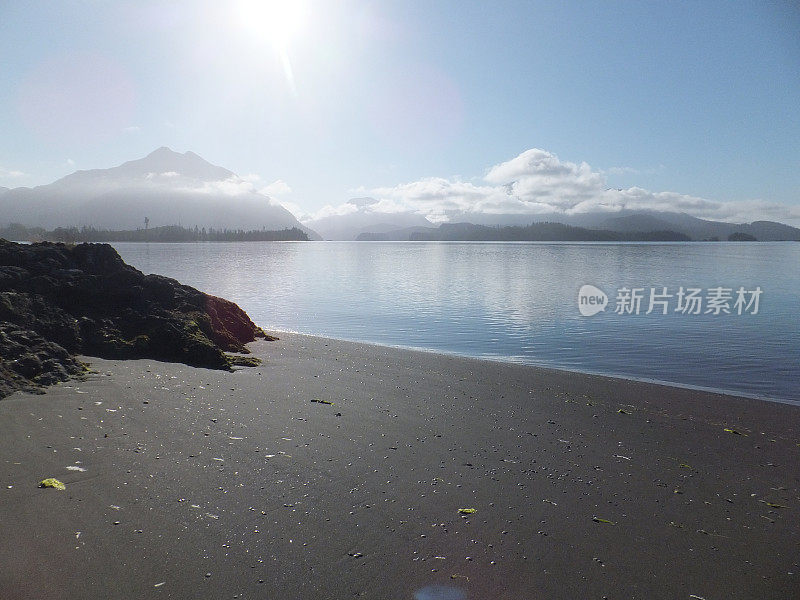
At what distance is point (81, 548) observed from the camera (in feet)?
11.5

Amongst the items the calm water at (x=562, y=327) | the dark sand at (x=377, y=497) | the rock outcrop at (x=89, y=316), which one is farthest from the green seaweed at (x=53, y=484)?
the calm water at (x=562, y=327)

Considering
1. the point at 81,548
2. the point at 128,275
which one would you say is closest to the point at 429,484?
the point at 81,548

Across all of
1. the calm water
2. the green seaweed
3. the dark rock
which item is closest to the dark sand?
the green seaweed

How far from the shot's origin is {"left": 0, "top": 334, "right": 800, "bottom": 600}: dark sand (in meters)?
3.45

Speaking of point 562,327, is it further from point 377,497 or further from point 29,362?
point 29,362

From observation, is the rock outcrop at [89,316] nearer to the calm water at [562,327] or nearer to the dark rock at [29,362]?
the dark rock at [29,362]

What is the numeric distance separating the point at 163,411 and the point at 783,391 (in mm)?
11574

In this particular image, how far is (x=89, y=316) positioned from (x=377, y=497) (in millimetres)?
7586

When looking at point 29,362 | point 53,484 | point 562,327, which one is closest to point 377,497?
point 53,484

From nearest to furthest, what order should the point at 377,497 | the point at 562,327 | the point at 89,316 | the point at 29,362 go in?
the point at 377,497, the point at 29,362, the point at 89,316, the point at 562,327

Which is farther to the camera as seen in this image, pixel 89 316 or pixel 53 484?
pixel 89 316

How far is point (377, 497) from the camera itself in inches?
179

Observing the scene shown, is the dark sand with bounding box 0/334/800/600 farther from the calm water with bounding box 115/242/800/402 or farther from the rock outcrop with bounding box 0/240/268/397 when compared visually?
Result: the calm water with bounding box 115/242/800/402

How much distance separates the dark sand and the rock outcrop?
853mm
